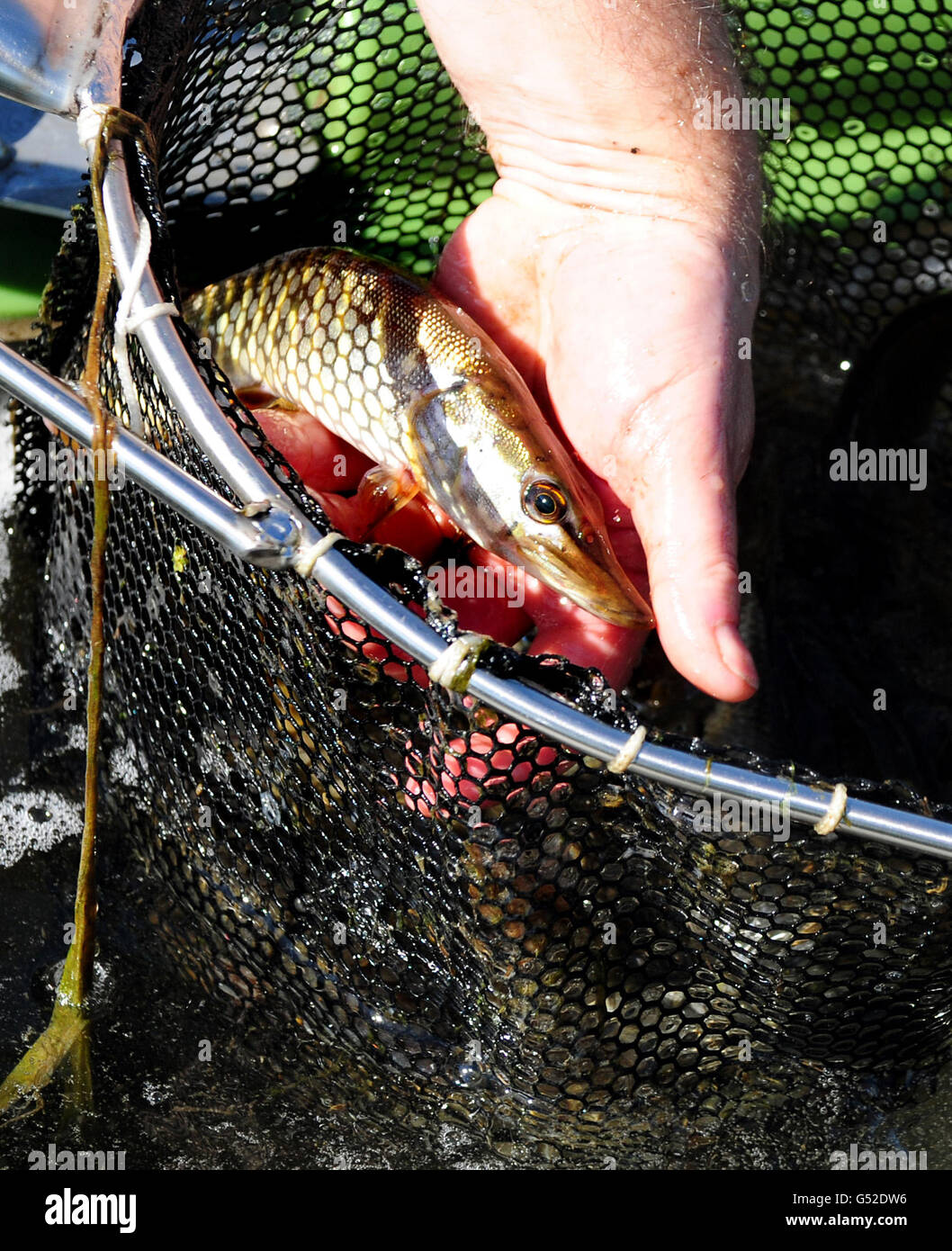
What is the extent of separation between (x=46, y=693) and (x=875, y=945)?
185cm

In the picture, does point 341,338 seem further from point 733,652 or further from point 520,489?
point 733,652

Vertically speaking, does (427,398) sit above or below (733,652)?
above

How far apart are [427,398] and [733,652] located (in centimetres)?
79

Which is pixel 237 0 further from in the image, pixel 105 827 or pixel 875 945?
pixel 875 945

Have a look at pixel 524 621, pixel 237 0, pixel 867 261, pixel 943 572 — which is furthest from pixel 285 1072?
pixel 867 261

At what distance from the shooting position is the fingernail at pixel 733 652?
60.3 inches

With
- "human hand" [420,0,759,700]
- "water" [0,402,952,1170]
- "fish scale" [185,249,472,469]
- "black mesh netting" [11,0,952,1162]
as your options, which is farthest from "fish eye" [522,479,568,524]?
"water" [0,402,952,1170]

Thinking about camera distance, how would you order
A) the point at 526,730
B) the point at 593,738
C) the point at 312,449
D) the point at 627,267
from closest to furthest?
the point at 593,738 < the point at 526,730 < the point at 627,267 < the point at 312,449

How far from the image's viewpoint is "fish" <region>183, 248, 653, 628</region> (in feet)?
5.83

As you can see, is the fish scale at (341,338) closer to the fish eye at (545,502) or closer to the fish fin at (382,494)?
the fish fin at (382,494)

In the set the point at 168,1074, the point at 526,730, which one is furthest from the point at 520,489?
the point at 168,1074

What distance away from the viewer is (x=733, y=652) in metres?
1.53

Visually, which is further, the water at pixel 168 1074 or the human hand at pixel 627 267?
the water at pixel 168 1074

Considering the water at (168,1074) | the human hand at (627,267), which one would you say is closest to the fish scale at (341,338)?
the human hand at (627,267)
